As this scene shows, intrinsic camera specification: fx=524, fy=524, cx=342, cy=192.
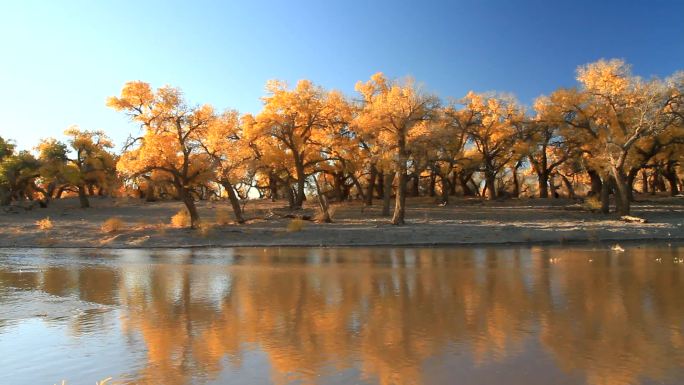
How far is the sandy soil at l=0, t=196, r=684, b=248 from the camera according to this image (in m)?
30.0

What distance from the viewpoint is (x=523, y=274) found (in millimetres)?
16812

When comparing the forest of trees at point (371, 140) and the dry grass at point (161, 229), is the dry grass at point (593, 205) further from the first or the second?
the dry grass at point (161, 229)

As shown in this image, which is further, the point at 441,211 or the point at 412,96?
A: the point at 441,211

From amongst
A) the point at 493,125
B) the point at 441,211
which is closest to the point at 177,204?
the point at 441,211

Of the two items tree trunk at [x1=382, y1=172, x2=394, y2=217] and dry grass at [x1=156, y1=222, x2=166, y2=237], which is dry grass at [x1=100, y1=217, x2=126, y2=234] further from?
tree trunk at [x1=382, y1=172, x2=394, y2=217]

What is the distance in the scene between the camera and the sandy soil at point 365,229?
30.0 meters

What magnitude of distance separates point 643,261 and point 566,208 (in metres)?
22.5

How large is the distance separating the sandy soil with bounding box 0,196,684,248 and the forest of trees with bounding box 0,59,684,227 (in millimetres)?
2154

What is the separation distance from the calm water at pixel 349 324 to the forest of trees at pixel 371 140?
45.7 feet

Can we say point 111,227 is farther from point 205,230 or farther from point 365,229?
point 365,229

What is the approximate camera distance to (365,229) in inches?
1259

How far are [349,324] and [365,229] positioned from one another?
22.0m

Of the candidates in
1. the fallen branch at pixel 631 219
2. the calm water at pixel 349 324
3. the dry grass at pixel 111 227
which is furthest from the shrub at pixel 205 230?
the fallen branch at pixel 631 219

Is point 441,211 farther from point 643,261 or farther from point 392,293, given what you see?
point 392,293
